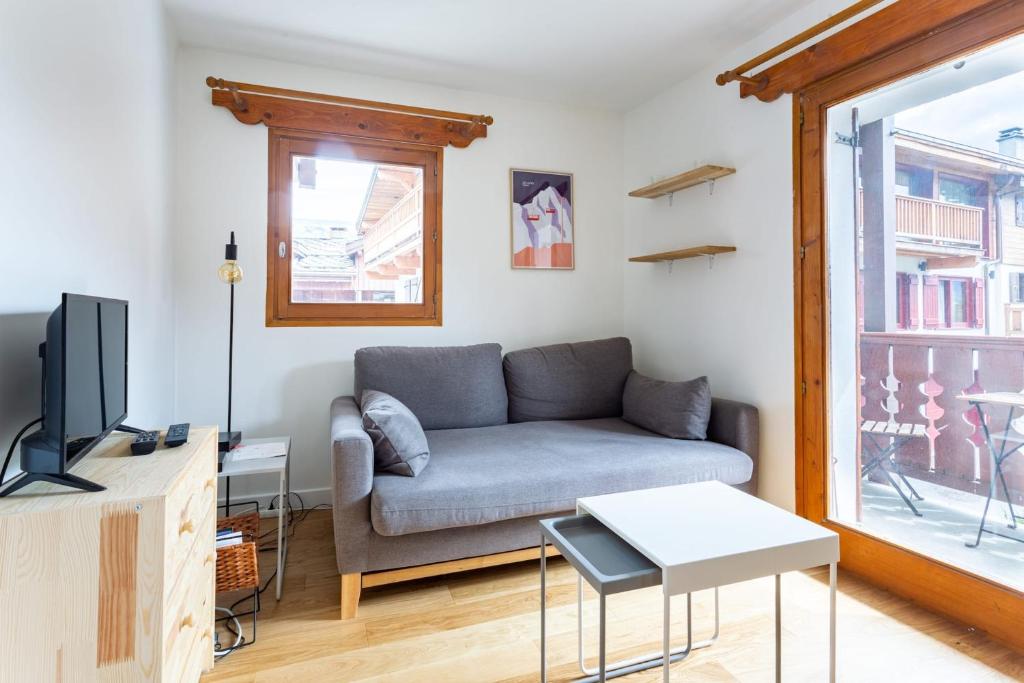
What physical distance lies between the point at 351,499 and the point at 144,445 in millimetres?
700

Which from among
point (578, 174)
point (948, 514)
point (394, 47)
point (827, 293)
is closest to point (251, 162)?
point (394, 47)

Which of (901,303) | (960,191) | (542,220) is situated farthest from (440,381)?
(960,191)

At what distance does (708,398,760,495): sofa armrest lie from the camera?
95.0 inches

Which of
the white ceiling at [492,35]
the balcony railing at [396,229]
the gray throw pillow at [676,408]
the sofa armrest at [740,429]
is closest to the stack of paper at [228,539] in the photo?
the balcony railing at [396,229]

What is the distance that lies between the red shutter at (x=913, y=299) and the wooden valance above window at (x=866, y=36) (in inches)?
31.8

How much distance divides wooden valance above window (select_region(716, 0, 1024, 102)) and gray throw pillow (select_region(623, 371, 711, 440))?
1.46 m

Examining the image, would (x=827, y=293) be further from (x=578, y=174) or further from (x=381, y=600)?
(x=381, y=600)

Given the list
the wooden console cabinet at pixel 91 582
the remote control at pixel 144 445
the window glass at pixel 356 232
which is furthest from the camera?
the window glass at pixel 356 232

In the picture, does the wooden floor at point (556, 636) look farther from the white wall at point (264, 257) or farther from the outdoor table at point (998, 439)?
the white wall at point (264, 257)

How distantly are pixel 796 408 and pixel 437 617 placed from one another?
183 centimetres

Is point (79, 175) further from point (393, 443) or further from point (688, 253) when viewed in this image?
point (688, 253)

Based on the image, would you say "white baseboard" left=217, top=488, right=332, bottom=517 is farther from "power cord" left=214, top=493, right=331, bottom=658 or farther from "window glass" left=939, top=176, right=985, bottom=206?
"window glass" left=939, top=176, right=985, bottom=206

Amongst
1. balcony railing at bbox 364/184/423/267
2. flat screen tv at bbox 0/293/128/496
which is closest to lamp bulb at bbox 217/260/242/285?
balcony railing at bbox 364/184/423/267

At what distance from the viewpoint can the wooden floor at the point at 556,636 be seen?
1.51 metres
